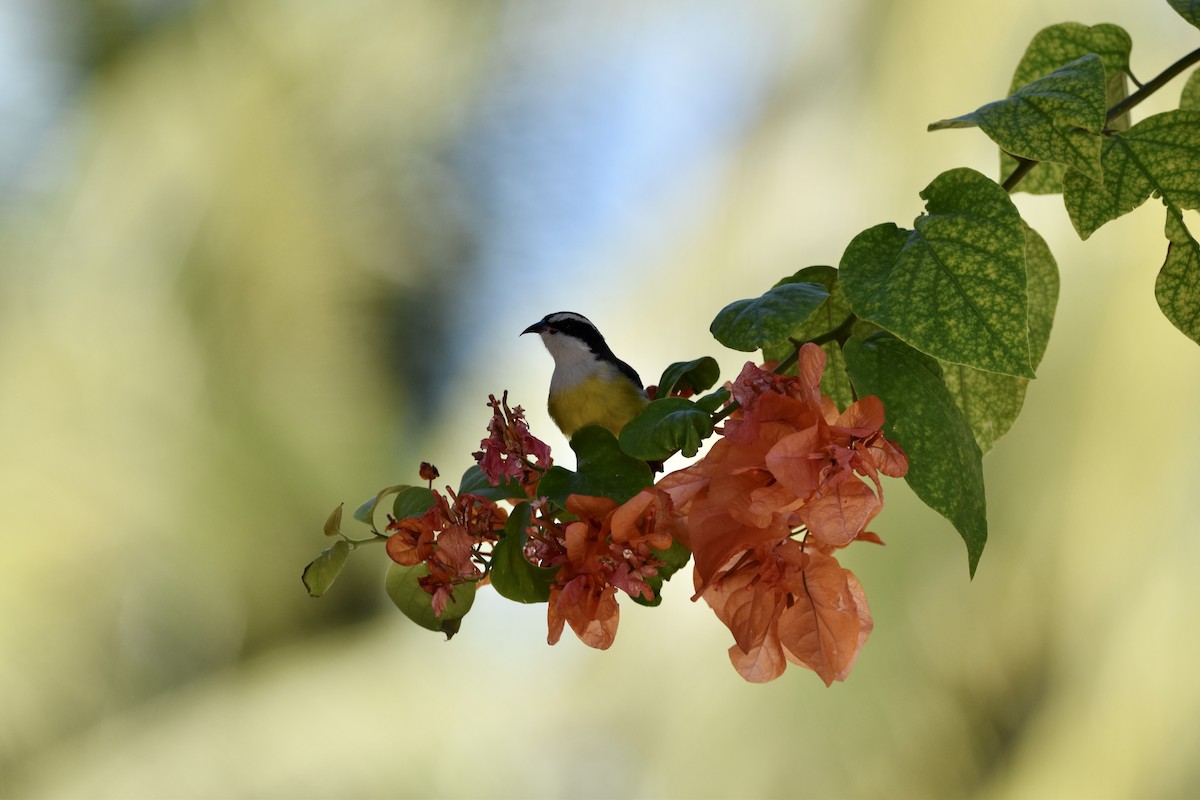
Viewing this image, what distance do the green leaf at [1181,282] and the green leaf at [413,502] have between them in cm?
25

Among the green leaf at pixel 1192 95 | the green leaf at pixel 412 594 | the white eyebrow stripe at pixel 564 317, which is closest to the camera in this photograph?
the green leaf at pixel 412 594

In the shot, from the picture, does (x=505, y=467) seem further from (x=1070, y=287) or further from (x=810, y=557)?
(x=1070, y=287)

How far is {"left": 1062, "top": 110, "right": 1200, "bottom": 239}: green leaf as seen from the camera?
32 centimetres

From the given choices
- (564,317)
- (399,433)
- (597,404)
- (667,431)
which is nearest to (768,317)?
(667,431)

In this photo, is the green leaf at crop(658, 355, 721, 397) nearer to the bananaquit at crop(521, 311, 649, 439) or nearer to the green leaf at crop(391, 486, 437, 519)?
the green leaf at crop(391, 486, 437, 519)

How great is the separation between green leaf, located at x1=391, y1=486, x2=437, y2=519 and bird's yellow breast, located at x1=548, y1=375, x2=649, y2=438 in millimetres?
207

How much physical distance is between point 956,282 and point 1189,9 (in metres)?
0.14

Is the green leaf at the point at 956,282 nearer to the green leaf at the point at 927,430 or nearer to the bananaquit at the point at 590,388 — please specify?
the green leaf at the point at 927,430

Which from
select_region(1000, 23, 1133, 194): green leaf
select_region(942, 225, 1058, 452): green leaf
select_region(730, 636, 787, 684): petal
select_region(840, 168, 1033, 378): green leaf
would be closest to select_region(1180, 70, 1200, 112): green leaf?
select_region(1000, 23, 1133, 194): green leaf

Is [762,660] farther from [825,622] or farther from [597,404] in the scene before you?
[597,404]

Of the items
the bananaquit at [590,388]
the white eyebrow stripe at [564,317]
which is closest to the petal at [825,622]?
the bananaquit at [590,388]

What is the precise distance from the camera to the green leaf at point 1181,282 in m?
0.33

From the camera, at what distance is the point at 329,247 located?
186 cm

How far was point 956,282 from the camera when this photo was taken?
10.1 inches
